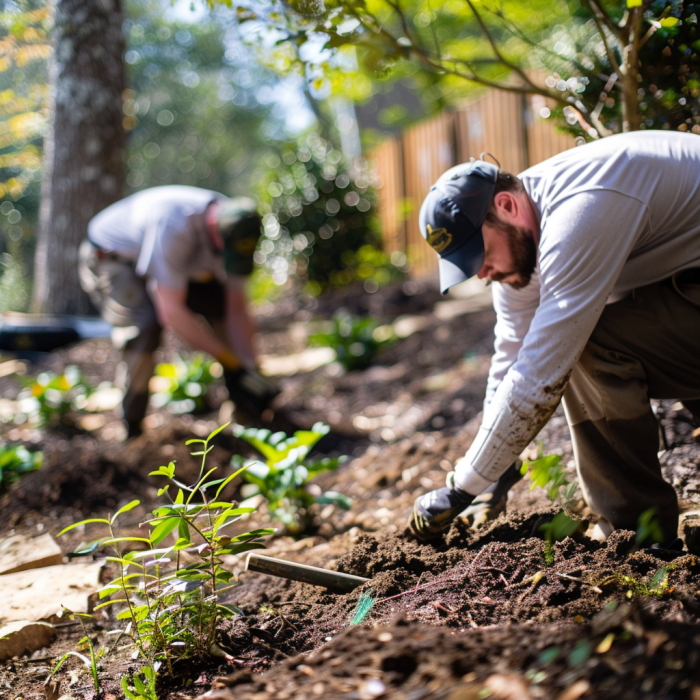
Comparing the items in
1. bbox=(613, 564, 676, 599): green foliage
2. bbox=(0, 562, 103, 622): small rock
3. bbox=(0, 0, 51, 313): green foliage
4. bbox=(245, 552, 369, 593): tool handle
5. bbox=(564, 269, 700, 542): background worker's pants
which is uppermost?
bbox=(0, 0, 51, 313): green foliage

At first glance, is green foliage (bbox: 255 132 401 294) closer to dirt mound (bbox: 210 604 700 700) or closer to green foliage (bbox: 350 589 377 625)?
green foliage (bbox: 350 589 377 625)

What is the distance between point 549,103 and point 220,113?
80.6ft

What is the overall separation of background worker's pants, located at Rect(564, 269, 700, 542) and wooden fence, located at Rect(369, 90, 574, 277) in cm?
480

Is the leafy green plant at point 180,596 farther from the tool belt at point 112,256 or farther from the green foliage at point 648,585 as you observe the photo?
the tool belt at point 112,256

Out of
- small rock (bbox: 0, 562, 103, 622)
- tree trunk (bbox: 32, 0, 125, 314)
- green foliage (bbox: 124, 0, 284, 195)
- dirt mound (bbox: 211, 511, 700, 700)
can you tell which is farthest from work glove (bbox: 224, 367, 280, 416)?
green foliage (bbox: 124, 0, 284, 195)

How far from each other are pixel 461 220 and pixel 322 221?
6448 millimetres

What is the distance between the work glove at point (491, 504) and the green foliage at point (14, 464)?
255 centimetres

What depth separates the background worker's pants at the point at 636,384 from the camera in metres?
1.97

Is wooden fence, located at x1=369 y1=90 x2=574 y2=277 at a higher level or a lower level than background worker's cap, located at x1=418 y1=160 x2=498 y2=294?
higher

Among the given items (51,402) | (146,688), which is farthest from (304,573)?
(51,402)

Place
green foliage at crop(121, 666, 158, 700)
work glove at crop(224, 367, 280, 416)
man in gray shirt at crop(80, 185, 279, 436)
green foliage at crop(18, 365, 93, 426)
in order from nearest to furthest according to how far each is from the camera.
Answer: green foliage at crop(121, 666, 158, 700), man in gray shirt at crop(80, 185, 279, 436), work glove at crop(224, 367, 280, 416), green foliage at crop(18, 365, 93, 426)

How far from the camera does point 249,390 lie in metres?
4.17

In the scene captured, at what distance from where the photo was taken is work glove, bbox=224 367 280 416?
4.15 m

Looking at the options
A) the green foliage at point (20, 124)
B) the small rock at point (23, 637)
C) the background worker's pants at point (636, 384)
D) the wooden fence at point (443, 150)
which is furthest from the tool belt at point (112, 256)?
the wooden fence at point (443, 150)
